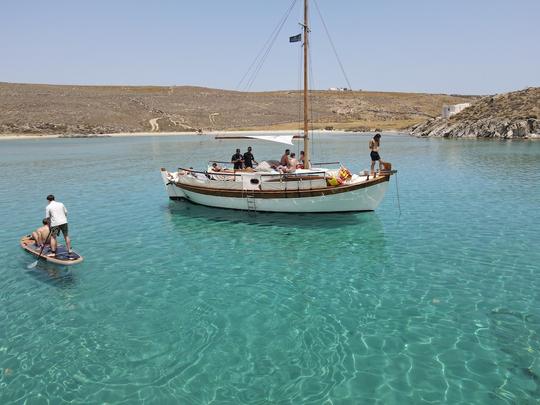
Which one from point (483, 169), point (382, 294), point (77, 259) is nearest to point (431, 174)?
point (483, 169)

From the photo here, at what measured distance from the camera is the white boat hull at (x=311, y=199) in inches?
783

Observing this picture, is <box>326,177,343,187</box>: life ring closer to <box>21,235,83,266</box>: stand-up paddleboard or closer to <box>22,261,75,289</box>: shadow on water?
<box>21,235,83,266</box>: stand-up paddleboard

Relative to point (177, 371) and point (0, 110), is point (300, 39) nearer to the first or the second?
point (177, 371)

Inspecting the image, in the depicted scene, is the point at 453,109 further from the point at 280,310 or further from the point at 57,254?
the point at 57,254

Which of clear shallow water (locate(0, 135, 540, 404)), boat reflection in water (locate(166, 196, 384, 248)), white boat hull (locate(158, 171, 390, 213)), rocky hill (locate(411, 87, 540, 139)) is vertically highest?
rocky hill (locate(411, 87, 540, 139))

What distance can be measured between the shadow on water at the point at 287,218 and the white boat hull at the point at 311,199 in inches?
14.1

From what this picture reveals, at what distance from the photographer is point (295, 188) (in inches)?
819

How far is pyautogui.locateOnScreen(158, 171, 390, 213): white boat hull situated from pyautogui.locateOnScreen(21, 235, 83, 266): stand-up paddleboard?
8971 mm

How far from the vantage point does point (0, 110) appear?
125 metres

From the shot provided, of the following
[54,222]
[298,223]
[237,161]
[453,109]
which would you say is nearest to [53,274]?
[54,222]

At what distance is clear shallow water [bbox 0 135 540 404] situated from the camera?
28.0ft

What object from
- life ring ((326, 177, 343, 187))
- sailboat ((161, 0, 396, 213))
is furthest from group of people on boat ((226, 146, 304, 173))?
life ring ((326, 177, 343, 187))

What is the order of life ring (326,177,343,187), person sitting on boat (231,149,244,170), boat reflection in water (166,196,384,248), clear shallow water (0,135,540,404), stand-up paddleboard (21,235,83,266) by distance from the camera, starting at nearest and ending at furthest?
clear shallow water (0,135,540,404)
stand-up paddleboard (21,235,83,266)
boat reflection in water (166,196,384,248)
life ring (326,177,343,187)
person sitting on boat (231,149,244,170)

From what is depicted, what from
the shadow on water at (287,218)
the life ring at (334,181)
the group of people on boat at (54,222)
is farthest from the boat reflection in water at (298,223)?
the group of people on boat at (54,222)
